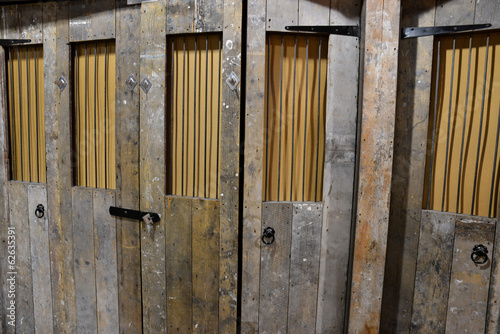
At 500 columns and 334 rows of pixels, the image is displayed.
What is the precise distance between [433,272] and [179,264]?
59.3 inches

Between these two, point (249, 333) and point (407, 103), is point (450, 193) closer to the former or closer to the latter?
point (407, 103)

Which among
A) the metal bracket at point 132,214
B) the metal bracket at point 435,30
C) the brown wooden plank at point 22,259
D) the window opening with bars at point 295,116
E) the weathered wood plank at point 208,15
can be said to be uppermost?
the weathered wood plank at point 208,15

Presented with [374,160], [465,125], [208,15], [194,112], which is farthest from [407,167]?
[208,15]

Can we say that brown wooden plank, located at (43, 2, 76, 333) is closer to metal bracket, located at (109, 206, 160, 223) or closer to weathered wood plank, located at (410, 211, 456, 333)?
metal bracket, located at (109, 206, 160, 223)

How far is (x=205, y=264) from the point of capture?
172 cm

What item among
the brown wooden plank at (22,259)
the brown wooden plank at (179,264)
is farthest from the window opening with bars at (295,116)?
the brown wooden plank at (22,259)

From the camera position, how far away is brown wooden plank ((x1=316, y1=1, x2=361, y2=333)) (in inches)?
60.9

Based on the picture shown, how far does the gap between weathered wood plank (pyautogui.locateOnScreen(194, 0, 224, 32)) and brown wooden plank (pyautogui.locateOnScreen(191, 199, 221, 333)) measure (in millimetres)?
1022

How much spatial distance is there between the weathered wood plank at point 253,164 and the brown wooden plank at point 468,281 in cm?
110

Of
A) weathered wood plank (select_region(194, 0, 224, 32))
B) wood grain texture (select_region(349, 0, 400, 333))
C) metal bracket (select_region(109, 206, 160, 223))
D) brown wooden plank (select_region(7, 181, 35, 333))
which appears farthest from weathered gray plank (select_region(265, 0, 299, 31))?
brown wooden plank (select_region(7, 181, 35, 333))

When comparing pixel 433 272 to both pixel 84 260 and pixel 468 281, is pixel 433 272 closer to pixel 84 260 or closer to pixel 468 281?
pixel 468 281

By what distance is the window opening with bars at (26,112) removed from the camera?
1.97 metres

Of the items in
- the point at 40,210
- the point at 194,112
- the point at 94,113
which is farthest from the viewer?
the point at 40,210

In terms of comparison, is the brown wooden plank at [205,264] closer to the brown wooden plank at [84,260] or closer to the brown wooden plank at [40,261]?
the brown wooden plank at [84,260]
